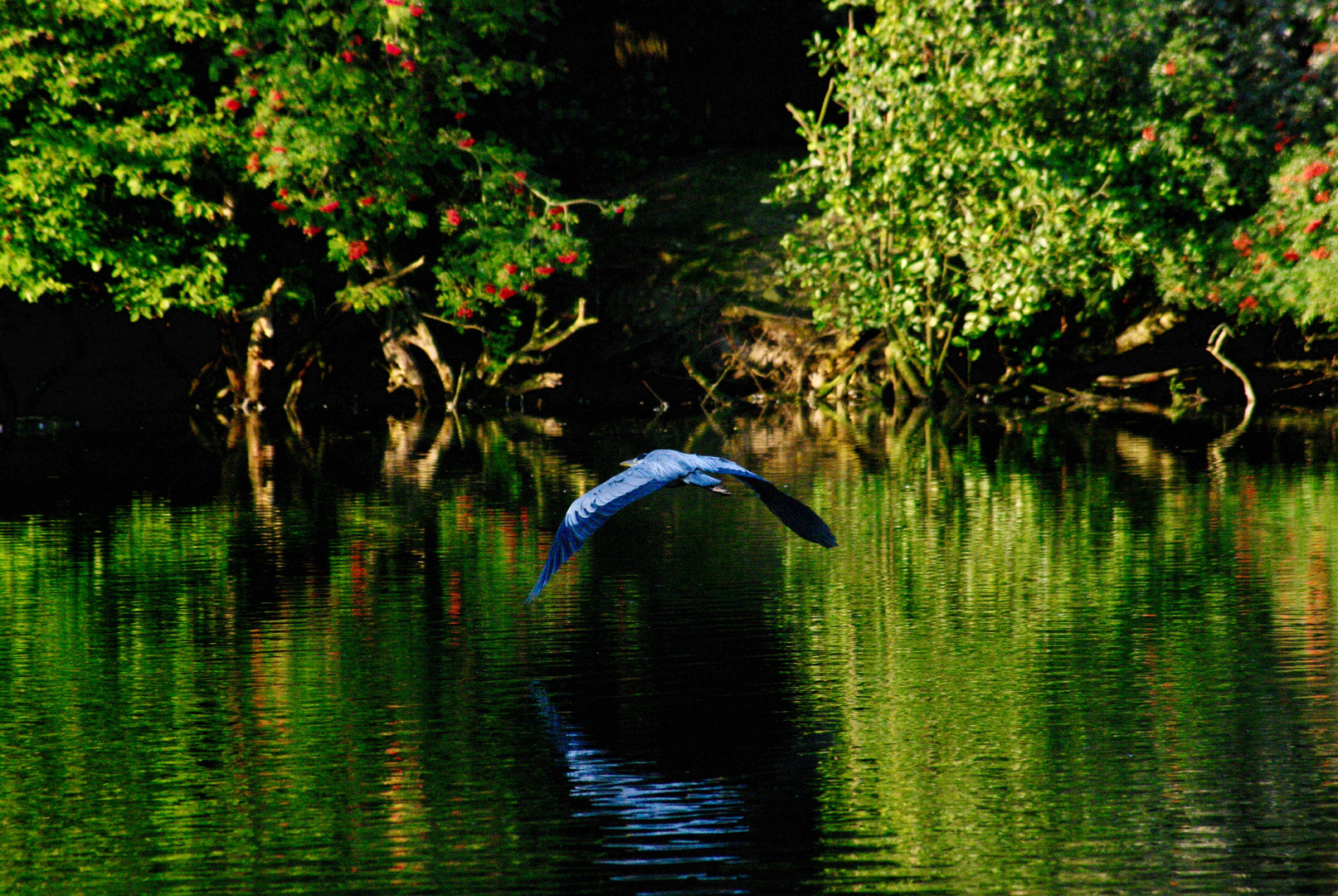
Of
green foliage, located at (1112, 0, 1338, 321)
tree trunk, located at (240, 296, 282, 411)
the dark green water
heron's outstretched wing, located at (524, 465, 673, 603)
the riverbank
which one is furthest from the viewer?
the riverbank

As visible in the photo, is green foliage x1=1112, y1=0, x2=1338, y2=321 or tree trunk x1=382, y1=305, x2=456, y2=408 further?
tree trunk x1=382, y1=305, x2=456, y2=408

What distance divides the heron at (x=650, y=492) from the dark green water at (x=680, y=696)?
2.20 ft

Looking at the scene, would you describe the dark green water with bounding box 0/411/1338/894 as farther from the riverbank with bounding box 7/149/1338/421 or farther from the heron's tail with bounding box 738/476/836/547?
the riverbank with bounding box 7/149/1338/421

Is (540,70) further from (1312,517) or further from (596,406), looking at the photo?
Answer: (1312,517)

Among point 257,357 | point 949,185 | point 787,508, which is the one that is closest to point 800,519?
point 787,508

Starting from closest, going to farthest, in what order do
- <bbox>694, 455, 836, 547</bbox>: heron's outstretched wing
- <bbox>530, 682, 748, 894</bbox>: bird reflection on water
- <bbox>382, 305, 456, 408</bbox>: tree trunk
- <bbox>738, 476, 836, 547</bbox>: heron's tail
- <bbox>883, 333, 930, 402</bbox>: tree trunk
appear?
<bbox>530, 682, 748, 894</bbox>: bird reflection on water → <bbox>694, 455, 836, 547</bbox>: heron's outstretched wing → <bbox>738, 476, 836, 547</bbox>: heron's tail → <bbox>883, 333, 930, 402</bbox>: tree trunk → <bbox>382, 305, 456, 408</bbox>: tree trunk

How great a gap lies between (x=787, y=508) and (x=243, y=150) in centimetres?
1354

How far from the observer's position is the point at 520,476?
14398 millimetres

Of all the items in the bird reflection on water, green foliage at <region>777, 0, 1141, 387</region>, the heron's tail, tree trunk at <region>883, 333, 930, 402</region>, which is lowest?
the bird reflection on water

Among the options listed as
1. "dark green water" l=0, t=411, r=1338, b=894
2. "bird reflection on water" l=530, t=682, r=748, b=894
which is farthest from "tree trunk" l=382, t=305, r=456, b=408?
"bird reflection on water" l=530, t=682, r=748, b=894

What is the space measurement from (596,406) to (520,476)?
30.9 ft

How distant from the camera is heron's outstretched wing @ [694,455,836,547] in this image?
6.68 m

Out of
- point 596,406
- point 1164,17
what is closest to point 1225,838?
point 1164,17

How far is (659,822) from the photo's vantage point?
17.0 feet
